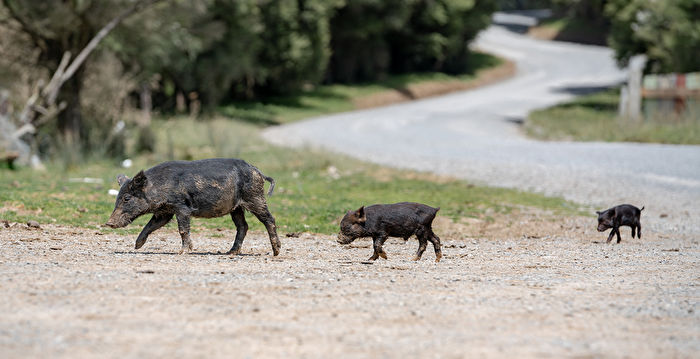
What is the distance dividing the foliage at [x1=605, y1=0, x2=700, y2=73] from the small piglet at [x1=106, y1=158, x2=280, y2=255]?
102 feet

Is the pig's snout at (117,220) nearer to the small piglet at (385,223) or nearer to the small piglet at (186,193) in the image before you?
the small piglet at (186,193)

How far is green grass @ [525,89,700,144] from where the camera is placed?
30.4m

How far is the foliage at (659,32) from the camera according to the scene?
38781 millimetres

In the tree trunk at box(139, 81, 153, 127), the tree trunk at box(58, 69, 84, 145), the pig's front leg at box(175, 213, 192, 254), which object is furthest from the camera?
the tree trunk at box(139, 81, 153, 127)

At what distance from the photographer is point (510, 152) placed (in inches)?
1131

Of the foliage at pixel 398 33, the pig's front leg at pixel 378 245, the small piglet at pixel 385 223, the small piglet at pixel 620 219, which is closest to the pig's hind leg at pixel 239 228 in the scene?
the small piglet at pixel 385 223

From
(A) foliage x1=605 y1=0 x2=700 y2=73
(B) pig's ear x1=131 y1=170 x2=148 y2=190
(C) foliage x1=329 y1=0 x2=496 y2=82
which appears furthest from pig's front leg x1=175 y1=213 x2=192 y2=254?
(C) foliage x1=329 y1=0 x2=496 y2=82

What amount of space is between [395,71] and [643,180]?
49711mm

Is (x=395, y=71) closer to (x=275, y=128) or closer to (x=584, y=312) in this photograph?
(x=275, y=128)

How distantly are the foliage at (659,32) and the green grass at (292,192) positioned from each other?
19698mm

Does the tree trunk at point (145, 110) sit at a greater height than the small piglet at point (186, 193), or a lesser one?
lesser

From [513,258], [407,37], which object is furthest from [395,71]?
[513,258]

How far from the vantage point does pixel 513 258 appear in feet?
39.6

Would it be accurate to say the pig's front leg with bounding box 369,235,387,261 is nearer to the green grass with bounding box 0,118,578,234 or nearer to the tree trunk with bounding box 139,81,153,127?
the green grass with bounding box 0,118,578,234
